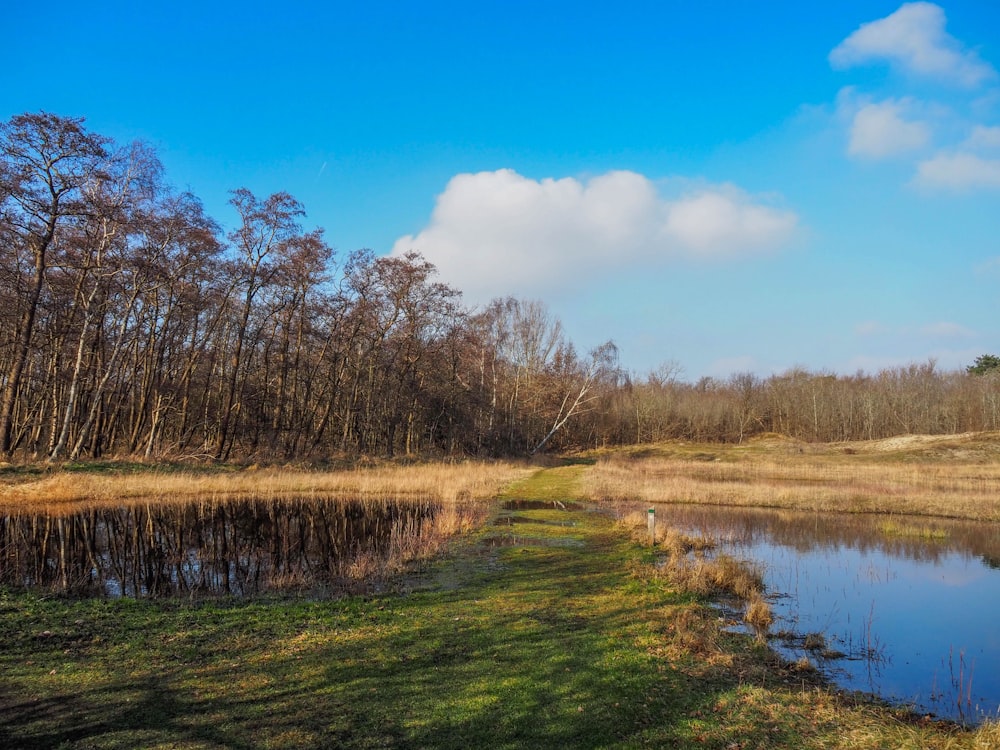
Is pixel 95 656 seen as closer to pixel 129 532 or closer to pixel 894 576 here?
pixel 129 532

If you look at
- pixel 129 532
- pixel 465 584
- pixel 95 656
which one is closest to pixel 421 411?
pixel 129 532

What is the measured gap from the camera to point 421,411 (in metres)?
44.9

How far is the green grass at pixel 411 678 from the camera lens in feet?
18.0

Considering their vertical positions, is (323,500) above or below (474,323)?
below

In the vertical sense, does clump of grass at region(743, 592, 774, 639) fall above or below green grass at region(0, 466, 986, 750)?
below

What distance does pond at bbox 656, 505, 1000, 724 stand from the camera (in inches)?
313

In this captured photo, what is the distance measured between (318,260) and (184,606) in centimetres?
2829

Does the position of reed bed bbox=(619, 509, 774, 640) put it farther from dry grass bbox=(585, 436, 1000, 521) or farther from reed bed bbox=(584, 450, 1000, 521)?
dry grass bbox=(585, 436, 1000, 521)

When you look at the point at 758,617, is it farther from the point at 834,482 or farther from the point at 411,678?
the point at 834,482

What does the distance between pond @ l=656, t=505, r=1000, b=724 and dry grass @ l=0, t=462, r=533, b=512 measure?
413 inches

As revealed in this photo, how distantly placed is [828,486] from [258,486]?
27.3 m

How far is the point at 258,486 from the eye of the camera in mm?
25531

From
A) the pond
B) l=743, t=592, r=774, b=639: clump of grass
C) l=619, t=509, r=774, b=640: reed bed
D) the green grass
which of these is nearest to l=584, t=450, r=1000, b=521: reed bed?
the pond

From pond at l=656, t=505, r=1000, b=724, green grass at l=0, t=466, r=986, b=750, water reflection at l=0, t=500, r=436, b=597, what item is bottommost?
pond at l=656, t=505, r=1000, b=724
